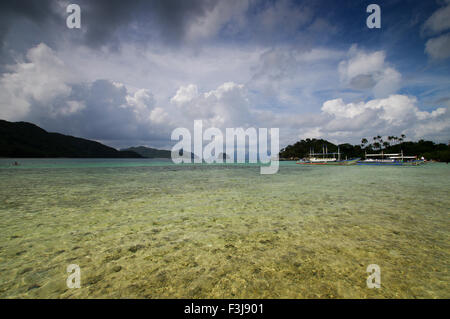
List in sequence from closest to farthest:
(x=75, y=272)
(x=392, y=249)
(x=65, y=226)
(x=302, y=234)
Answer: (x=75, y=272), (x=392, y=249), (x=302, y=234), (x=65, y=226)

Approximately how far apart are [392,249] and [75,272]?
25.6ft

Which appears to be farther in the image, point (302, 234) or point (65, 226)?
point (65, 226)

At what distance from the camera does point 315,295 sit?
3.16 meters

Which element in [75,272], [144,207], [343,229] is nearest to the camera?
[75,272]
